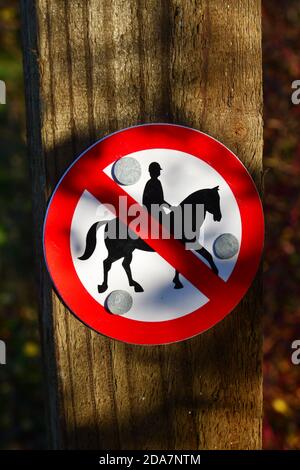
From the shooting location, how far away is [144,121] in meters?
1.58

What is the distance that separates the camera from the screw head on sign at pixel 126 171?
154 cm

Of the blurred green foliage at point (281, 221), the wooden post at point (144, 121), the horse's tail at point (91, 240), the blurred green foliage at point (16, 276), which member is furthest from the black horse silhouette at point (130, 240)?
the blurred green foliage at point (16, 276)

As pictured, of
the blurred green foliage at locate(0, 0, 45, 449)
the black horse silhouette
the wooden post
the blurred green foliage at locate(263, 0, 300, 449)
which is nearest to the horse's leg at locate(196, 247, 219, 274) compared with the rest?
the black horse silhouette

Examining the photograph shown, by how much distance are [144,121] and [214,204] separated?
23cm

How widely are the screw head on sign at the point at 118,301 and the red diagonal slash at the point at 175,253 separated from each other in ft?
0.39

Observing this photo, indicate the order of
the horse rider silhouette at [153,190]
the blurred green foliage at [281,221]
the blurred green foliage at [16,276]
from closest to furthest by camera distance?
the horse rider silhouette at [153,190] < the blurred green foliage at [281,221] < the blurred green foliage at [16,276]

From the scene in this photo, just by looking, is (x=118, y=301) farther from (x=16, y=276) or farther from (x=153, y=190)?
(x=16, y=276)

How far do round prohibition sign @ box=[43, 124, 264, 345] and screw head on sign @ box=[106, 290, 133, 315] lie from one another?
17mm

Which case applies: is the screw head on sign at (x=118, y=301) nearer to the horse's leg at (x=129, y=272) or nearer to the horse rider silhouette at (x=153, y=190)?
the horse's leg at (x=129, y=272)

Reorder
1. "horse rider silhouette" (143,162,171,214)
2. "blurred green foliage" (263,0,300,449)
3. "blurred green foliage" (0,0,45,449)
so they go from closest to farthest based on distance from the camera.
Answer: "horse rider silhouette" (143,162,171,214), "blurred green foliage" (263,0,300,449), "blurred green foliage" (0,0,45,449)

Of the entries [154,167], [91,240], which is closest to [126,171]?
[154,167]

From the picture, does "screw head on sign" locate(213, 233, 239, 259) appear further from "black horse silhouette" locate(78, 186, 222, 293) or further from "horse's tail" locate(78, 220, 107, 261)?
"horse's tail" locate(78, 220, 107, 261)

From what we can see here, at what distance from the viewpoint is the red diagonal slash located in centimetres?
154

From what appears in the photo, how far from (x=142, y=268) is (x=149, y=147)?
0.84 feet
